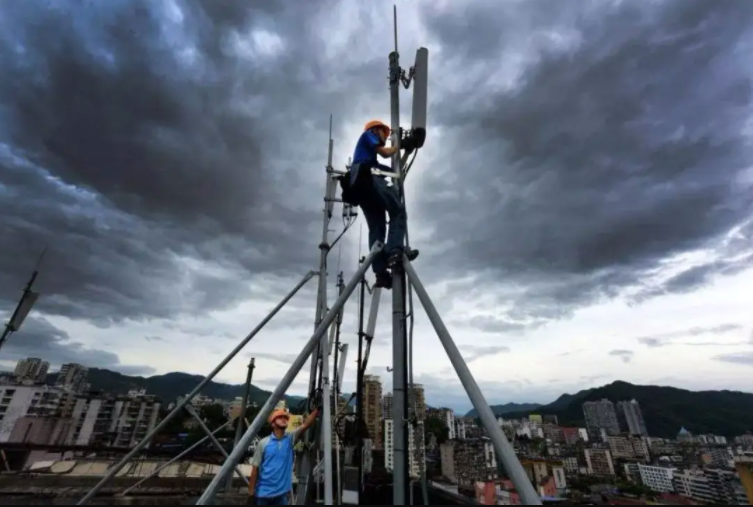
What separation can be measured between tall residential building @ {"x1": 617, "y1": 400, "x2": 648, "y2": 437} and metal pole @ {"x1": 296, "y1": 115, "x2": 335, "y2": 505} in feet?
616

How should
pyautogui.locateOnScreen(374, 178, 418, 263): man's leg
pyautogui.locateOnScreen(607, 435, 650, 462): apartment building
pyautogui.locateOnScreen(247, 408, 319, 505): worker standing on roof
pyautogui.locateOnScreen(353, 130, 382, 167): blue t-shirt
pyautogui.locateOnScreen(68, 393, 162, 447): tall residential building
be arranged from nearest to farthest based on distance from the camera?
1. pyautogui.locateOnScreen(247, 408, 319, 505): worker standing on roof
2. pyautogui.locateOnScreen(374, 178, 418, 263): man's leg
3. pyautogui.locateOnScreen(353, 130, 382, 167): blue t-shirt
4. pyautogui.locateOnScreen(68, 393, 162, 447): tall residential building
5. pyautogui.locateOnScreen(607, 435, 650, 462): apartment building

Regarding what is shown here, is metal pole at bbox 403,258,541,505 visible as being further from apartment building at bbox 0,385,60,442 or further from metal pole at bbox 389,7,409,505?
apartment building at bbox 0,385,60,442

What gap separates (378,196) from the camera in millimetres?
4625

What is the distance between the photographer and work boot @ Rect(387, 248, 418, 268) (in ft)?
13.4

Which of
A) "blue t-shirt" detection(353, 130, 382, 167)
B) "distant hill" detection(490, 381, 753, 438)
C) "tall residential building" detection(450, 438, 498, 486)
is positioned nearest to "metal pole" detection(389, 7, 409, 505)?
"blue t-shirt" detection(353, 130, 382, 167)

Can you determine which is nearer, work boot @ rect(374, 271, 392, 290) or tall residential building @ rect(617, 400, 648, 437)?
work boot @ rect(374, 271, 392, 290)

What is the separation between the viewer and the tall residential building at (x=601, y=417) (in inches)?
5832

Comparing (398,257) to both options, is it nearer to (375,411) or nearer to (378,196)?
(378,196)

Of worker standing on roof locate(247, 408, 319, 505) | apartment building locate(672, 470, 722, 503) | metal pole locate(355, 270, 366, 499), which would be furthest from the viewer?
apartment building locate(672, 470, 722, 503)

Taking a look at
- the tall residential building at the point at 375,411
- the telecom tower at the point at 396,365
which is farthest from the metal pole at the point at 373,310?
the tall residential building at the point at 375,411

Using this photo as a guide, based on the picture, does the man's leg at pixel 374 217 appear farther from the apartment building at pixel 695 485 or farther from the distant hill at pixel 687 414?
the distant hill at pixel 687 414

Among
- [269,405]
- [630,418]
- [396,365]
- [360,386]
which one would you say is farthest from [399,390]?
[630,418]

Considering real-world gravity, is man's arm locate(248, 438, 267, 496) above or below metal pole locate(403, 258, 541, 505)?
below

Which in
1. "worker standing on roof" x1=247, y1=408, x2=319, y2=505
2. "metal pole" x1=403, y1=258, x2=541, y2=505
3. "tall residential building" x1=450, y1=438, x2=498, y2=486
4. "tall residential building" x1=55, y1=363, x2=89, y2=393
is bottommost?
"tall residential building" x1=450, y1=438, x2=498, y2=486
